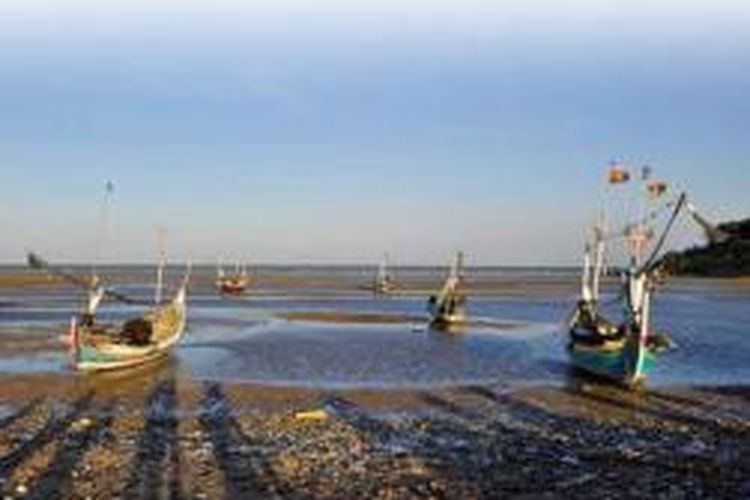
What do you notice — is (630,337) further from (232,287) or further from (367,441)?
(232,287)

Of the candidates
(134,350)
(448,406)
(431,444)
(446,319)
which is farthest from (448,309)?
(431,444)

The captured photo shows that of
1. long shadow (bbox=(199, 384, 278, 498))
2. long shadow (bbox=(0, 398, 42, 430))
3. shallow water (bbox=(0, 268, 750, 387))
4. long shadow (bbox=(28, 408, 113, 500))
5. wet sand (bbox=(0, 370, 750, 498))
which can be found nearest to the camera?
long shadow (bbox=(28, 408, 113, 500))

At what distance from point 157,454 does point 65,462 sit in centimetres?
178

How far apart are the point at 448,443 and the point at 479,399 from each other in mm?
9372

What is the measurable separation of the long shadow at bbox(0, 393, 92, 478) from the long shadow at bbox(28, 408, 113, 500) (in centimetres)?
45

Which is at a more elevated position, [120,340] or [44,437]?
[120,340]

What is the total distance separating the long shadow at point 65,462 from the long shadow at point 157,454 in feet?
3.04

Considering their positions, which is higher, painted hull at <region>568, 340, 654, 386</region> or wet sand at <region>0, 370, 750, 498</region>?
painted hull at <region>568, 340, 654, 386</region>

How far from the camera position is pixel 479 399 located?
3653 cm

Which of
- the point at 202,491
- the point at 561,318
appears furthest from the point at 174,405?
the point at 561,318

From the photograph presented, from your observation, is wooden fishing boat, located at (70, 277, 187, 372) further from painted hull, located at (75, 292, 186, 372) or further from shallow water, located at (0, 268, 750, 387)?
shallow water, located at (0, 268, 750, 387)

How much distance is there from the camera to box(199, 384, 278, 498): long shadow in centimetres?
2194

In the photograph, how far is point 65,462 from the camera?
24.2 meters

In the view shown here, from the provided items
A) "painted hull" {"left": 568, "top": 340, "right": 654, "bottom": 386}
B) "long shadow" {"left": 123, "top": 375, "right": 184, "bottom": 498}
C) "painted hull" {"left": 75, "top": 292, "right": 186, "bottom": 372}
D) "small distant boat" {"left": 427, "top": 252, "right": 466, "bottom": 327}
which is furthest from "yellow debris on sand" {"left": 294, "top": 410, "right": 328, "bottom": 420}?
"small distant boat" {"left": 427, "top": 252, "right": 466, "bottom": 327}
